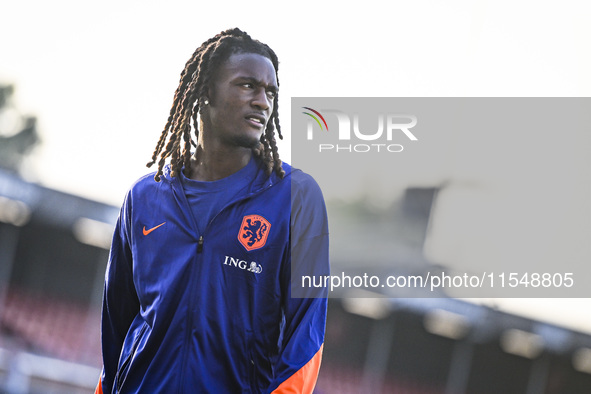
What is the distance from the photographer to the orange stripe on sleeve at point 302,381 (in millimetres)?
2090

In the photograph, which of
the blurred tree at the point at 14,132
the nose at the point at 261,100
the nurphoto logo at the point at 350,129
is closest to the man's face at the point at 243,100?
the nose at the point at 261,100

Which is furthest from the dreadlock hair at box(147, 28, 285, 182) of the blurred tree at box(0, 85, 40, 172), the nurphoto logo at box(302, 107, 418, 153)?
the blurred tree at box(0, 85, 40, 172)

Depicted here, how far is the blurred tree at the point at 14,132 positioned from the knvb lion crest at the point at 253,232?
3303 cm

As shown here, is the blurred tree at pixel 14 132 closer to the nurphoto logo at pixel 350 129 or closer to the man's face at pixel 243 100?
the nurphoto logo at pixel 350 129

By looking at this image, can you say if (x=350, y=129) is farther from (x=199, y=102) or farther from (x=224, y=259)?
(x=224, y=259)

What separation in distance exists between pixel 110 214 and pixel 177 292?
31.7ft

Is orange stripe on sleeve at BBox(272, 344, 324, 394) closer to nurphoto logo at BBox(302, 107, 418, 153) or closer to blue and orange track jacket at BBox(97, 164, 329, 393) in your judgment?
blue and orange track jacket at BBox(97, 164, 329, 393)

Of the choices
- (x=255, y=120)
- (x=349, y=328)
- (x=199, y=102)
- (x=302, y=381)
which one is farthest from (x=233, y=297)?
(x=349, y=328)

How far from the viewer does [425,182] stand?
1586 centimetres

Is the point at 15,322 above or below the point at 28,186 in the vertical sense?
below

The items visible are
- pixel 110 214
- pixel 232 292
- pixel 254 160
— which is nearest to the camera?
pixel 232 292

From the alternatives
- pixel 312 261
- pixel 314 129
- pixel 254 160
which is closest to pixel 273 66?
pixel 254 160

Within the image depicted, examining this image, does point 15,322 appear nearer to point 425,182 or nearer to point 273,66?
point 425,182

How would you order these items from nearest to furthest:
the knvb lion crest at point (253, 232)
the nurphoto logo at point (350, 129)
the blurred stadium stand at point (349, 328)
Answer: the knvb lion crest at point (253, 232)
the nurphoto logo at point (350, 129)
the blurred stadium stand at point (349, 328)
